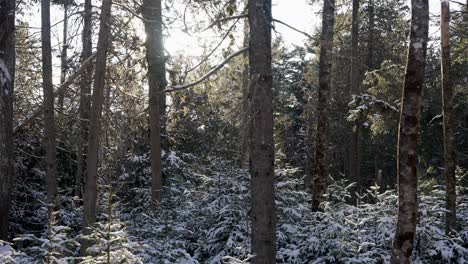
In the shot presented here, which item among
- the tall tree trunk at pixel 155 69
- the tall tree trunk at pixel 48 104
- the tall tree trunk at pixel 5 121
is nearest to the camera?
the tall tree trunk at pixel 5 121

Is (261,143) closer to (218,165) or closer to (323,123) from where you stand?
(323,123)

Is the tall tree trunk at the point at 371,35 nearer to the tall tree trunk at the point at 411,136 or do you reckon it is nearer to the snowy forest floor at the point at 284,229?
the snowy forest floor at the point at 284,229

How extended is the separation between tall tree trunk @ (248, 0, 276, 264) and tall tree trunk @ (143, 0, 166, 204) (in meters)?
2.73

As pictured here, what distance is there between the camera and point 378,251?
29.6ft

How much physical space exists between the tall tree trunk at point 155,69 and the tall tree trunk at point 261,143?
2.73 m

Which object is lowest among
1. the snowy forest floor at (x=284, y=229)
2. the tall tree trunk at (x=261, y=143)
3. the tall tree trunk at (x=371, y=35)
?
the snowy forest floor at (x=284, y=229)

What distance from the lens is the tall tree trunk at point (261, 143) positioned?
6297 millimetres

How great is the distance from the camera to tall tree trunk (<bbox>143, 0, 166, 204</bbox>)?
952cm

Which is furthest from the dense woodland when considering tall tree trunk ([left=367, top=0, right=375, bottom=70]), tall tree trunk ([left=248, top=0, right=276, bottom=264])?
tall tree trunk ([left=367, top=0, right=375, bottom=70])

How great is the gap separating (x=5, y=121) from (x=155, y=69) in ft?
9.81

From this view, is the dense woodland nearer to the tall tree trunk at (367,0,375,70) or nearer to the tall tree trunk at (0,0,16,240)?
the tall tree trunk at (0,0,16,240)

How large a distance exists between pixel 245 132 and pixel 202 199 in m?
5.97

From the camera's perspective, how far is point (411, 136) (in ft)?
22.0

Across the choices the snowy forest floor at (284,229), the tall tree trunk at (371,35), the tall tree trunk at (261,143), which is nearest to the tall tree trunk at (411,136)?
the snowy forest floor at (284,229)
